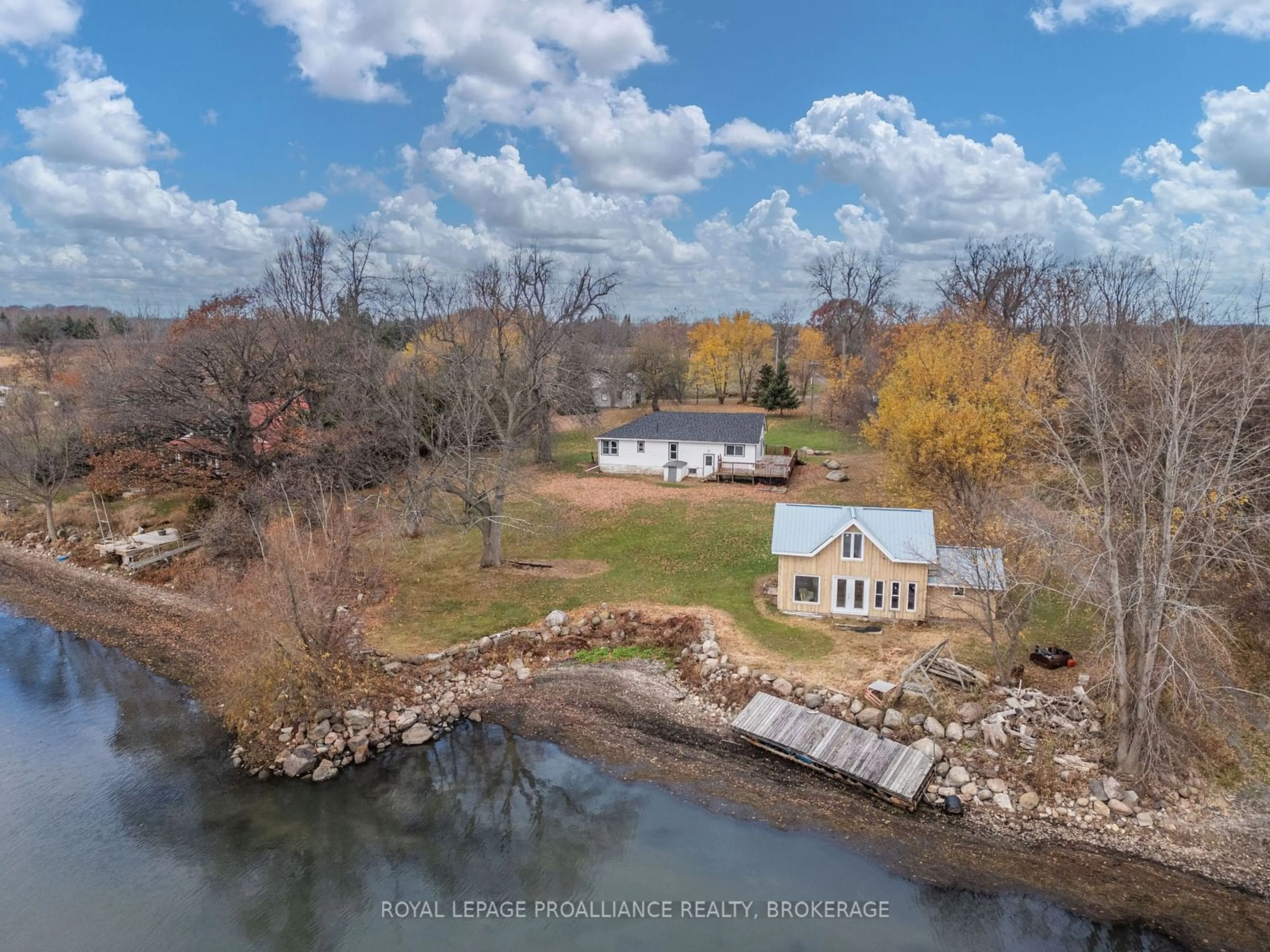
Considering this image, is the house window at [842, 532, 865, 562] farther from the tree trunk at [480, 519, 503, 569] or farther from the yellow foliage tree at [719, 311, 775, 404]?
the yellow foliage tree at [719, 311, 775, 404]

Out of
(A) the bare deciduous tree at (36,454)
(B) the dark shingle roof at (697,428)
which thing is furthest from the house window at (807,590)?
(A) the bare deciduous tree at (36,454)

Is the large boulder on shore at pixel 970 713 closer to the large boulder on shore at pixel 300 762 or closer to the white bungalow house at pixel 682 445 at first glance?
the large boulder on shore at pixel 300 762

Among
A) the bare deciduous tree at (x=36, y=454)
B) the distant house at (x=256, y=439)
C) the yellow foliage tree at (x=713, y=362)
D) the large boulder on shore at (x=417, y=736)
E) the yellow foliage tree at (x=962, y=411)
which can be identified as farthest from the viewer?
the yellow foliage tree at (x=713, y=362)

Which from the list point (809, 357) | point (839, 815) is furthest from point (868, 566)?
point (809, 357)

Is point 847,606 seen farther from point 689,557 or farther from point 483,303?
point 483,303

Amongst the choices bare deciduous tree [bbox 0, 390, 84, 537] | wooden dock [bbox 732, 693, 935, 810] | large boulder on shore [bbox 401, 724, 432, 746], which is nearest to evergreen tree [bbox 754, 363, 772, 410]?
wooden dock [bbox 732, 693, 935, 810]
